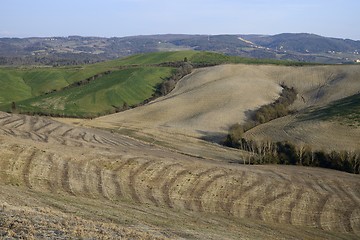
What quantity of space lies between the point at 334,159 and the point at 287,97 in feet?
182

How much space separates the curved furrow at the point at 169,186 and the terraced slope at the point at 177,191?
0.09 meters

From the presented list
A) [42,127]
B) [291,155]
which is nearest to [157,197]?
[291,155]

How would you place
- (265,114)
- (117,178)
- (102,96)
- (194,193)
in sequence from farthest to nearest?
(102,96), (265,114), (117,178), (194,193)

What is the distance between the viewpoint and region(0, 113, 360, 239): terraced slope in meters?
28.3

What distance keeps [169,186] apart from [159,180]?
1325 mm

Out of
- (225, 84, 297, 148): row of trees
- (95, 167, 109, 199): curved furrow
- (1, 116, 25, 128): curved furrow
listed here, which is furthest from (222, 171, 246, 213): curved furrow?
(1, 116, 25, 128): curved furrow

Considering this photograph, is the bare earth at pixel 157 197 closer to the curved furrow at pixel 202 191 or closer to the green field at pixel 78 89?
the curved furrow at pixel 202 191

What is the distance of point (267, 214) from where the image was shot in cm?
3497

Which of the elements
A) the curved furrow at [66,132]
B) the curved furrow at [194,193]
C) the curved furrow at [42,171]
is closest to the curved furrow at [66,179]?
the curved furrow at [42,171]

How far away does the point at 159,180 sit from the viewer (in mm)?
38094

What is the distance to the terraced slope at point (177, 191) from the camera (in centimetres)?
2827

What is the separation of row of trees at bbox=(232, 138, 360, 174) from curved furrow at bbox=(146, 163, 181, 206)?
19.4m

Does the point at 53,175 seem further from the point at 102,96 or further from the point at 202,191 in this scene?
the point at 102,96

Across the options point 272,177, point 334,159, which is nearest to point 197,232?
point 272,177
